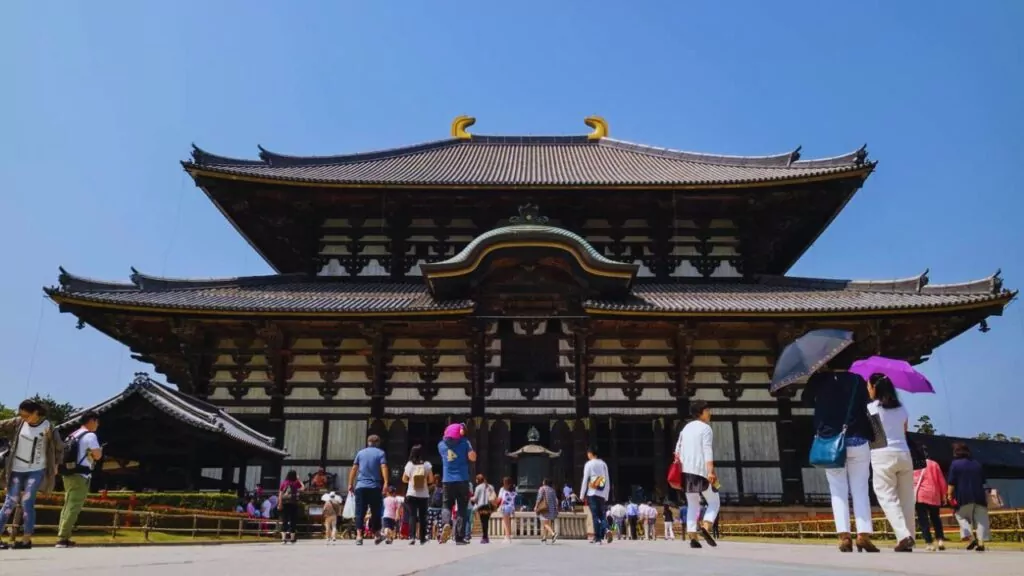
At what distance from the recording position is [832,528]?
14.4 meters

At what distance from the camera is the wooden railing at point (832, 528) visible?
439 inches

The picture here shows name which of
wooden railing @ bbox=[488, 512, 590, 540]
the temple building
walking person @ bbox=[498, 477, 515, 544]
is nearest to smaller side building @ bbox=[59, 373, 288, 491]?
the temple building

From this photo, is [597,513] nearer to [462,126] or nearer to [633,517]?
[633,517]

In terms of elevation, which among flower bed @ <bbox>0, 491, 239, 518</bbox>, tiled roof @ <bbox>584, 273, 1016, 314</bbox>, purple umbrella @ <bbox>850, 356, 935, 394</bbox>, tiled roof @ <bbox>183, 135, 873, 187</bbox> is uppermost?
tiled roof @ <bbox>183, 135, 873, 187</bbox>

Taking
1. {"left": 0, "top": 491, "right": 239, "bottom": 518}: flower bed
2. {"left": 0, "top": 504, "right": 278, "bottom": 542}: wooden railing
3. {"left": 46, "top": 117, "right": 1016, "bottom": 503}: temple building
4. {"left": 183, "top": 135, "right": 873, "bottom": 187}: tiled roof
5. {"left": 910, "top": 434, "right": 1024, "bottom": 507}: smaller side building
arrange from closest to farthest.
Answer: {"left": 0, "top": 504, "right": 278, "bottom": 542}: wooden railing → {"left": 0, "top": 491, "right": 239, "bottom": 518}: flower bed → {"left": 46, "top": 117, "right": 1016, "bottom": 503}: temple building → {"left": 183, "top": 135, "right": 873, "bottom": 187}: tiled roof → {"left": 910, "top": 434, "right": 1024, "bottom": 507}: smaller side building

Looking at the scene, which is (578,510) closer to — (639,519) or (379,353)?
(639,519)

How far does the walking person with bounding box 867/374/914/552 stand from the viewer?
24.5 feet

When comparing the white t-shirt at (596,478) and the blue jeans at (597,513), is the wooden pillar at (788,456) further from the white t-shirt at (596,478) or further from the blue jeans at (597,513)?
the white t-shirt at (596,478)

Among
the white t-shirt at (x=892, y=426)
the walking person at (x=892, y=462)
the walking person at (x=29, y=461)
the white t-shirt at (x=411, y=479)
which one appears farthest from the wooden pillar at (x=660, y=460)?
the walking person at (x=29, y=461)

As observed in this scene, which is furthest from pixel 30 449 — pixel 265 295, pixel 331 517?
pixel 265 295

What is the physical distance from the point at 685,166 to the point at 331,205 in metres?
13.1

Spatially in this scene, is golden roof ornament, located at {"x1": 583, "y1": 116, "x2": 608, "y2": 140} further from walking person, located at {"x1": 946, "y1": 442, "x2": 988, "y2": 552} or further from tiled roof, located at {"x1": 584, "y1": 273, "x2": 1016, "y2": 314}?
walking person, located at {"x1": 946, "y1": 442, "x2": 988, "y2": 552}

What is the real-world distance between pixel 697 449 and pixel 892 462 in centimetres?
197

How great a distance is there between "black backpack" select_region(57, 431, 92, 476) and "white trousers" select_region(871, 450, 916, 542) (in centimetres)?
947
